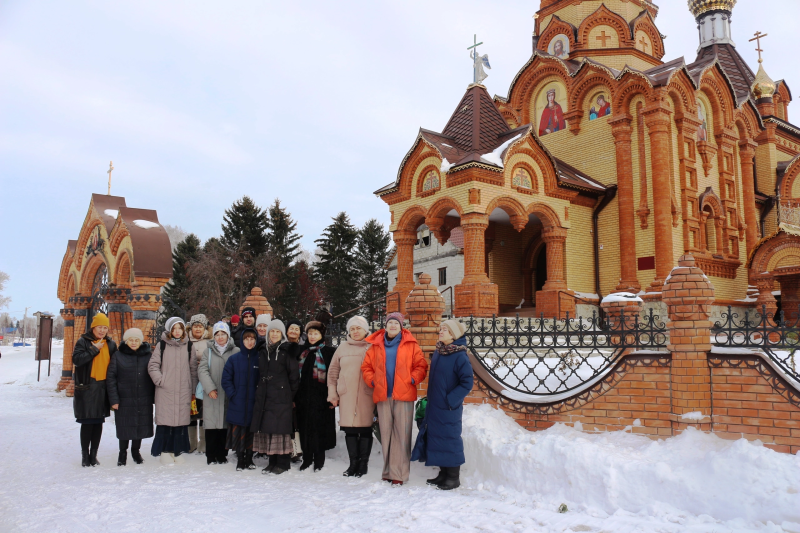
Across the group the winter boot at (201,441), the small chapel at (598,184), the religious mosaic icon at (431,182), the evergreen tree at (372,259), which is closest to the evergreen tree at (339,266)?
the evergreen tree at (372,259)

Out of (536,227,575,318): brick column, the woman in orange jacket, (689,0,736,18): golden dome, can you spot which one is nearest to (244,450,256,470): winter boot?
the woman in orange jacket

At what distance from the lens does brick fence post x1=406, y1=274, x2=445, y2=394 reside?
5723 millimetres

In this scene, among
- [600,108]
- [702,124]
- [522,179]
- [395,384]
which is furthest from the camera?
[702,124]

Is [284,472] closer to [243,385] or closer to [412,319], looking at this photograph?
[243,385]

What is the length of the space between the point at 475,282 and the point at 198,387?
6408 millimetres

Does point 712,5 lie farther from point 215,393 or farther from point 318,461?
point 215,393

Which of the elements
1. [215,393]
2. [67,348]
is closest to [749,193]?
[215,393]

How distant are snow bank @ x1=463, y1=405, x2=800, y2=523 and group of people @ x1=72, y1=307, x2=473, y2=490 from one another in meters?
0.43

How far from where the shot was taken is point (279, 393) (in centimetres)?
525

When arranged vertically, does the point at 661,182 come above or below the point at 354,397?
above

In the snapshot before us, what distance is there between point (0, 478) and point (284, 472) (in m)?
2.50

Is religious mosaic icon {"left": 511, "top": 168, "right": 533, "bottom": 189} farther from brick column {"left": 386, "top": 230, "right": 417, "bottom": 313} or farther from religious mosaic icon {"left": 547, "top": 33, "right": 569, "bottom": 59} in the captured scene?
religious mosaic icon {"left": 547, "top": 33, "right": 569, "bottom": 59}

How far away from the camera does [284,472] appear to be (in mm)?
5305

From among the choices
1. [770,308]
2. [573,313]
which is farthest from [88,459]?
[770,308]
